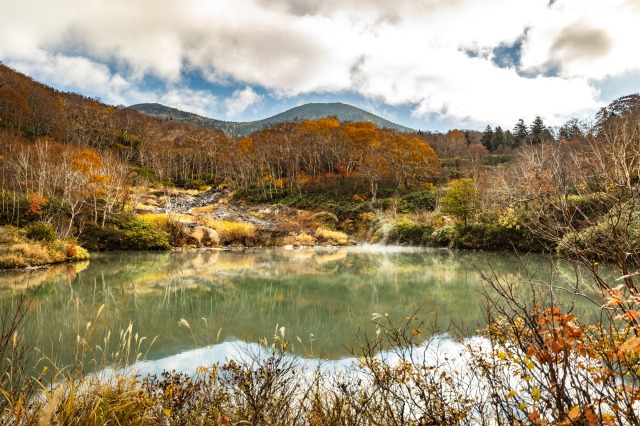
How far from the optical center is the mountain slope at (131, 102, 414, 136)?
479 ft

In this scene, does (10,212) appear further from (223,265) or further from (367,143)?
(367,143)

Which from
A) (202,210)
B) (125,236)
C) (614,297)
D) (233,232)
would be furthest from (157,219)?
(614,297)

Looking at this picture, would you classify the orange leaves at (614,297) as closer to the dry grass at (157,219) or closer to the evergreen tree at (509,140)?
the dry grass at (157,219)

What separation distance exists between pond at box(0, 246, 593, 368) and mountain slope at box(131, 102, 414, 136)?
410 ft

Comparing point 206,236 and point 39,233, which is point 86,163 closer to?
point 206,236

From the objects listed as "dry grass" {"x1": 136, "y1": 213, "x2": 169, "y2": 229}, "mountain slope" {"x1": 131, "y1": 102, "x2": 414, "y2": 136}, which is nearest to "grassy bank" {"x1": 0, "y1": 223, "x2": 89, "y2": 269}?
"dry grass" {"x1": 136, "y1": 213, "x2": 169, "y2": 229}

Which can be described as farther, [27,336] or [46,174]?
[46,174]

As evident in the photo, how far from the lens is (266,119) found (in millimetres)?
184125

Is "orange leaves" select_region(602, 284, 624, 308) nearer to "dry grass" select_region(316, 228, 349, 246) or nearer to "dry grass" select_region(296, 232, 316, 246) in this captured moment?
"dry grass" select_region(296, 232, 316, 246)

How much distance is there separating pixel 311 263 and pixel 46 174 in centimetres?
2077

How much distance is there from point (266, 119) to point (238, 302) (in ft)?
602

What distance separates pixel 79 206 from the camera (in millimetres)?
24531

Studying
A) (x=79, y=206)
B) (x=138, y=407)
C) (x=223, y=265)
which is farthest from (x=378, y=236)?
(x=138, y=407)

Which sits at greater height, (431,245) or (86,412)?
(86,412)
